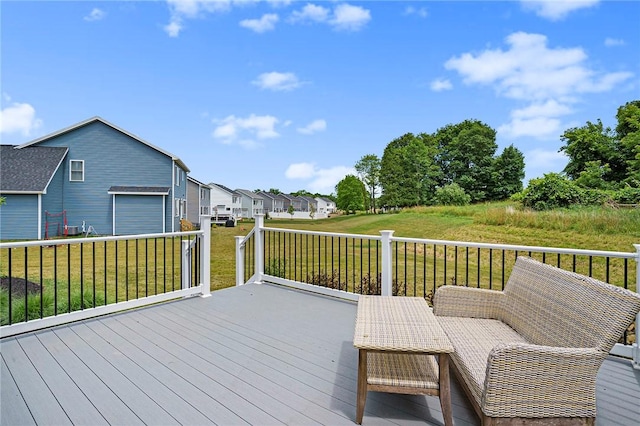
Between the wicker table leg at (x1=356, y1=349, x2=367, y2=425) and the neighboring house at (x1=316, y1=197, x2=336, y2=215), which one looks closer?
the wicker table leg at (x1=356, y1=349, x2=367, y2=425)

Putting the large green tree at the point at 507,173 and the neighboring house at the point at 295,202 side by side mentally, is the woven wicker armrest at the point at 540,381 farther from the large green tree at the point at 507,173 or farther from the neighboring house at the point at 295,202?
the neighboring house at the point at 295,202

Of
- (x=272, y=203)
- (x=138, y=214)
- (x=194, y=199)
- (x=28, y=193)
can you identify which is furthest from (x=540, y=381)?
(x=272, y=203)

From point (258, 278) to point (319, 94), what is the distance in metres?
8.62

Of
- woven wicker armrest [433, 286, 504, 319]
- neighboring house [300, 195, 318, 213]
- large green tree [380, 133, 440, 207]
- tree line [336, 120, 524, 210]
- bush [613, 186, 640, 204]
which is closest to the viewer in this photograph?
woven wicker armrest [433, 286, 504, 319]

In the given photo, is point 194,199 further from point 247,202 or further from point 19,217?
point 247,202

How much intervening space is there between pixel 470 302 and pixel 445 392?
3.40 feet

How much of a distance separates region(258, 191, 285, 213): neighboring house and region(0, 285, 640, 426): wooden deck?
38272mm

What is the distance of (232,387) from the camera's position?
2.12 meters

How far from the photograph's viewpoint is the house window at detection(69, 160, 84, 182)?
14.6m

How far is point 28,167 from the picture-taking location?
540 inches

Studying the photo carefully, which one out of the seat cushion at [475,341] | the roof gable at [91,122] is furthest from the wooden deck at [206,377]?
the roof gable at [91,122]

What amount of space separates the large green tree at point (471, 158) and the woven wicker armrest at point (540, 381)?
75.8 feet

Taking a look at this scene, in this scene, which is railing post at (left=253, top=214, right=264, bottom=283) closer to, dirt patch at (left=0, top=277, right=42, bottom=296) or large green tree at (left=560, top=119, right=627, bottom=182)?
dirt patch at (left=0, top=277, right=42, bottom=296)

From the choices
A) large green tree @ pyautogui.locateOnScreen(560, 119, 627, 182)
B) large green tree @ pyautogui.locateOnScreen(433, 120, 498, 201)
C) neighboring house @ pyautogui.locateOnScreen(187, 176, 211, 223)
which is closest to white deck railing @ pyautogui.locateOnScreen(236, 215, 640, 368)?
large green tree @ pyautogui.locateOnScreen(560, 119, 627, 182)
